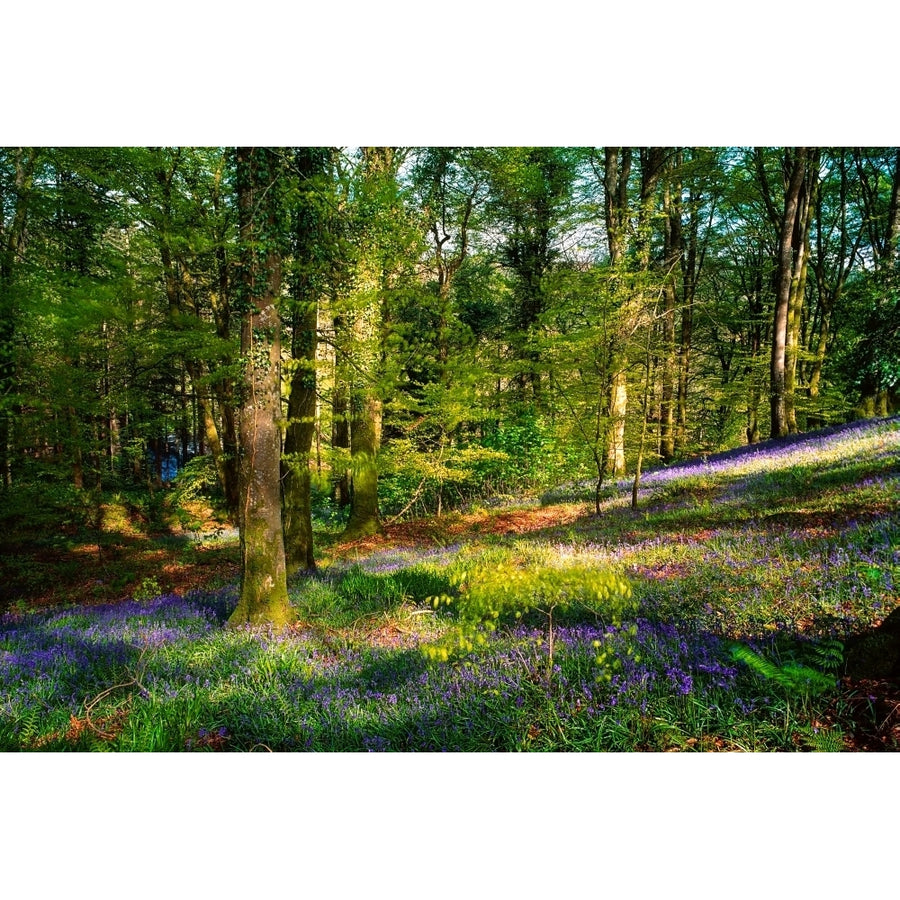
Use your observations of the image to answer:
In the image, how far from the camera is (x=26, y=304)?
22.3 feet

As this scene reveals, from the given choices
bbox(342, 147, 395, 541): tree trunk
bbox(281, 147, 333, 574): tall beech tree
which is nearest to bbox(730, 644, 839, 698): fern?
bbox(281, 147, 333, 574): tall beech tree

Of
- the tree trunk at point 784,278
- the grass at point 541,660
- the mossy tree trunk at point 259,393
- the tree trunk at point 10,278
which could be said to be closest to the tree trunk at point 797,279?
the tree trunk at point 784,278

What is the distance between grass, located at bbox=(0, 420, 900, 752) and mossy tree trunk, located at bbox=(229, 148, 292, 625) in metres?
0.50

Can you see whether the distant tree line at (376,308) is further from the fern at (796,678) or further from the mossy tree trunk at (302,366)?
the fern at (796,678)

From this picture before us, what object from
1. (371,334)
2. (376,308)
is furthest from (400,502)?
(376,308)

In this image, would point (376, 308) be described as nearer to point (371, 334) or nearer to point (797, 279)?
point (371, 334)

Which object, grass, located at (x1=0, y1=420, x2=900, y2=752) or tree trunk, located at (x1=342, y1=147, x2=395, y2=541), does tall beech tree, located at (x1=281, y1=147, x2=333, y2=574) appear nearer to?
tree trunk, located at (x1=342, y1=147, x2=395, y2=541)

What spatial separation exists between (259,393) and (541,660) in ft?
12.1

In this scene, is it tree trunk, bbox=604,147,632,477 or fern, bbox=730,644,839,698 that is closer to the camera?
fern, bbox=730,644,839,698

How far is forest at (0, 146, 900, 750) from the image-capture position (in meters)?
2.95

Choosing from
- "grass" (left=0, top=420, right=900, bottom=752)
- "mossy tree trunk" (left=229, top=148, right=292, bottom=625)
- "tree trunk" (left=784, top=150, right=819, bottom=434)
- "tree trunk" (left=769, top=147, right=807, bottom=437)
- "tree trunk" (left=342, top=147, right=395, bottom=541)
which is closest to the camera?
"grass" (left=0, top=420, right=900, bottom=752)

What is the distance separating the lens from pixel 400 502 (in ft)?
51.9
